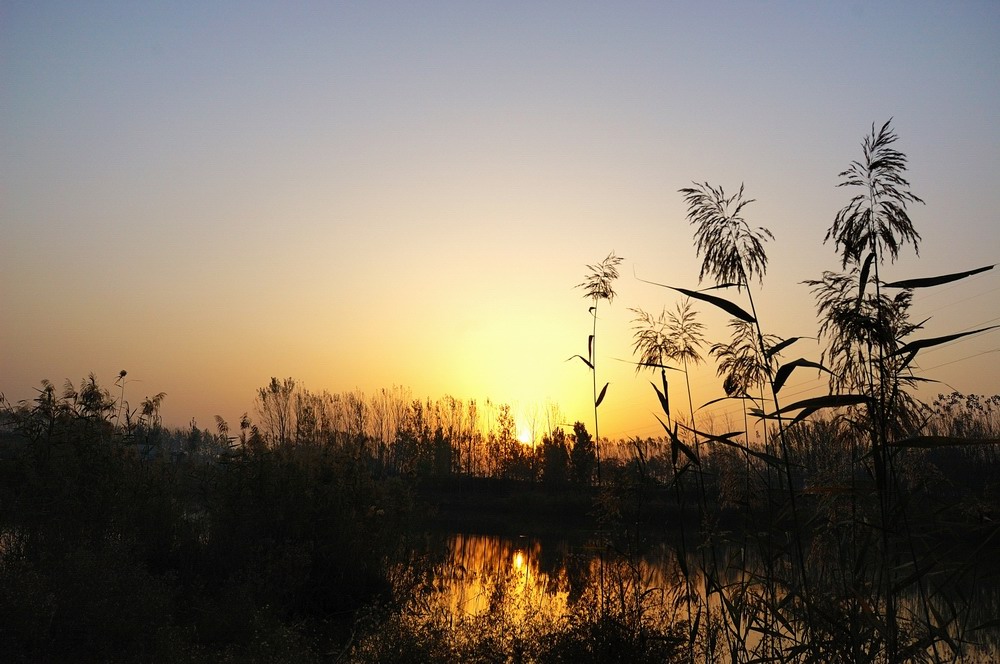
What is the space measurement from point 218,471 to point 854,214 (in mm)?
10292

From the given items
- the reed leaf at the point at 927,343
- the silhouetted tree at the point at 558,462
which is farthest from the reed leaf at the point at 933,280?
the silhouetted tree at the point at 558,462

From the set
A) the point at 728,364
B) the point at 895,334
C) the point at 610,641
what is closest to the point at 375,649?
the point at 610,641

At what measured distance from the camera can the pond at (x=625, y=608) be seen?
452cm

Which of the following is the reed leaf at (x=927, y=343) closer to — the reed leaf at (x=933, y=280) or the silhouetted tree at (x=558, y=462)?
the reed leaf at (x=933, y=280)

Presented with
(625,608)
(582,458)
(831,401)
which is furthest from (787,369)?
(582,458)

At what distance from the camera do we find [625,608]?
6832 millimetres

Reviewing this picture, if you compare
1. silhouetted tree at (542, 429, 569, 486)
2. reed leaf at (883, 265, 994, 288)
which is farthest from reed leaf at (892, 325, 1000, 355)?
silhouetted tree at (542, 429, 569, 486)

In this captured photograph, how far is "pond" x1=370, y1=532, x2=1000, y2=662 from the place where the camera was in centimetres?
452

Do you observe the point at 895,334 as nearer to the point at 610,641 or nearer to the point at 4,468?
the point at 610,641

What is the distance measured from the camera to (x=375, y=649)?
258 inches

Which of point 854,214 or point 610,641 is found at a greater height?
point 854,214

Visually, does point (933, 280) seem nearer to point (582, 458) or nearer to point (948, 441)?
point (948, 441)

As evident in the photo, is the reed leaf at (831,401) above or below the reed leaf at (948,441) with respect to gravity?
above

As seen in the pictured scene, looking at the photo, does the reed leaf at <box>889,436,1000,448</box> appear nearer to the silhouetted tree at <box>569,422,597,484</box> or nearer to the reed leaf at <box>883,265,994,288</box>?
the reed leaf at <box>883,265,994,288</box>
